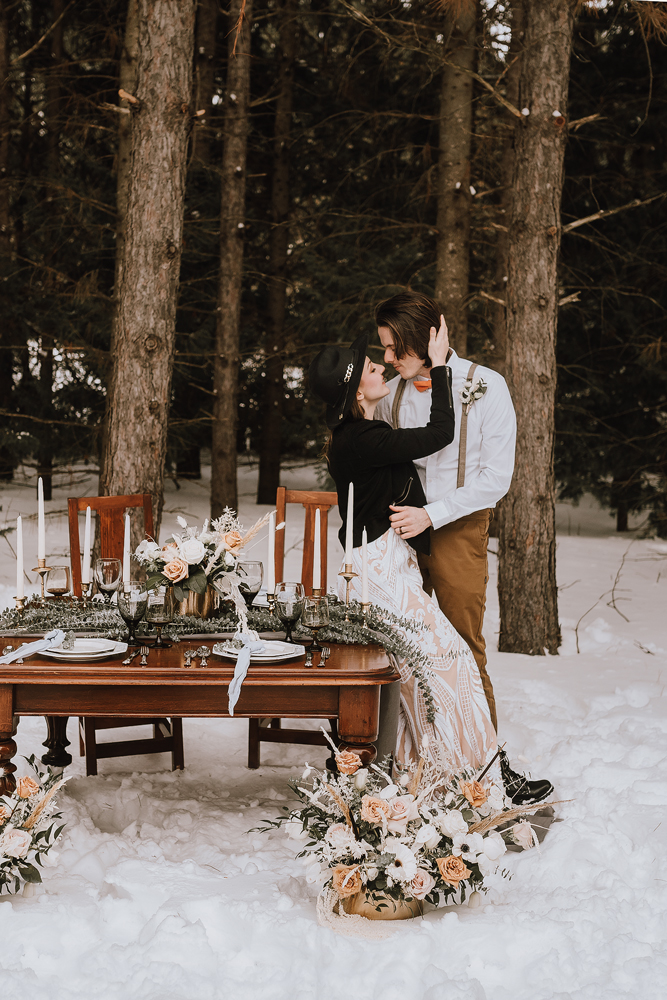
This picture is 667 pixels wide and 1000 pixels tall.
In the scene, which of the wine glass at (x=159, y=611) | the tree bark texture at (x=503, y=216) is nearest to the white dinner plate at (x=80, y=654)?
the wine glass at (x=159, y=611)

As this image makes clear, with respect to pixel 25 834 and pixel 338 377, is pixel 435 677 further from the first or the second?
pixel 25 834

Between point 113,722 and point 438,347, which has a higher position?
point 438,347

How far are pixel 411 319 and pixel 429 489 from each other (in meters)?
0.70

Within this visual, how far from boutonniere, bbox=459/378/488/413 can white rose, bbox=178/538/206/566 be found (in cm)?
134

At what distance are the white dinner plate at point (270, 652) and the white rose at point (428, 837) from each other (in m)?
0.64

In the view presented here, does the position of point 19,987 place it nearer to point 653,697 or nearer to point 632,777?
point 632,777

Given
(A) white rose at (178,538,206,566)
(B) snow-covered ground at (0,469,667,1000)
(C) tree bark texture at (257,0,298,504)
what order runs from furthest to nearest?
(C) tree bark texture at (257,0,298,504), (A) white rose at (178,538,206,566), (B) snow-covered ground at (0,469,667,1000)

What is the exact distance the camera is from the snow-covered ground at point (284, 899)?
2.30 m

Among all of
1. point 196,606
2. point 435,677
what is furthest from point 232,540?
point 435,677

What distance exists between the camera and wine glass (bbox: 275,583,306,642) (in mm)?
2881

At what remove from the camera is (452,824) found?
256 cm

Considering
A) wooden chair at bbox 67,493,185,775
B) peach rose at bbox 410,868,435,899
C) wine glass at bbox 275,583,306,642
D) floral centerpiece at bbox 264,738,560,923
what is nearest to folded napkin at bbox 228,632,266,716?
wine glass at bbox 275,583,306,642

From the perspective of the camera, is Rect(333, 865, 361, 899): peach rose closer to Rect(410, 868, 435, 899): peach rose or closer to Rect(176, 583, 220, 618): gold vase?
Rect(410, 868, 435, 899): peach rose

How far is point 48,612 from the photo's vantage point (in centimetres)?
316
